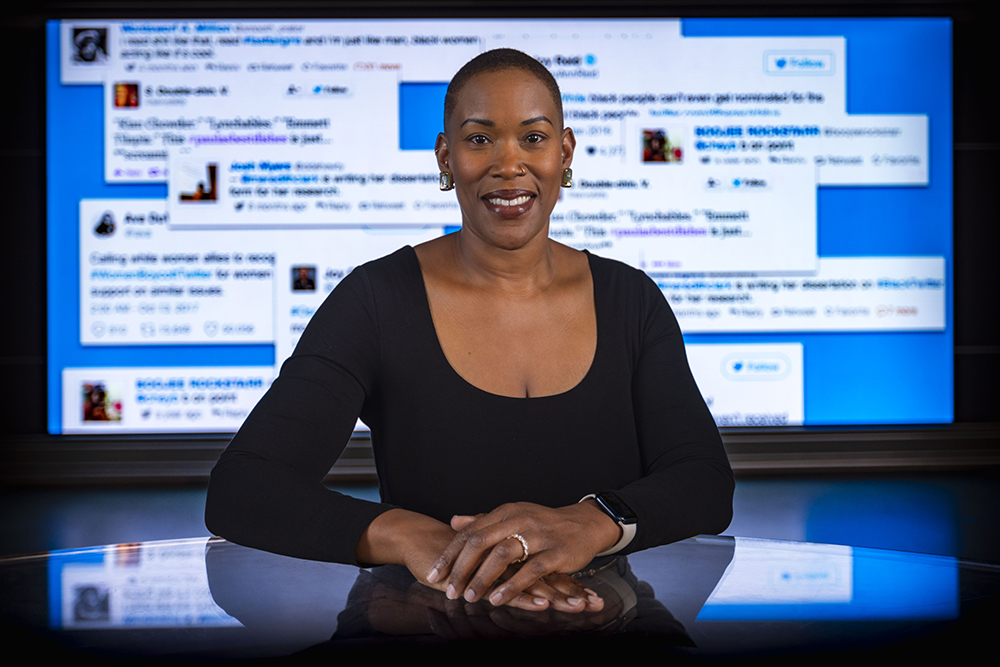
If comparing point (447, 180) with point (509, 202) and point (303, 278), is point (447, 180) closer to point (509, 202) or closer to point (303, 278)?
point (509, 202)

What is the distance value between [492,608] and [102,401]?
3873 mm

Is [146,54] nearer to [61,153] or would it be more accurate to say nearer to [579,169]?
[61,153]

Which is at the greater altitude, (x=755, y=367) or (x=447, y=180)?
(x=447, y=180)

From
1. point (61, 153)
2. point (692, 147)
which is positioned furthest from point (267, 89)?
point (692, 147)

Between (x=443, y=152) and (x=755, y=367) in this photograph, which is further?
(x=755, y=367)

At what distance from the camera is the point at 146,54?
4.09 m

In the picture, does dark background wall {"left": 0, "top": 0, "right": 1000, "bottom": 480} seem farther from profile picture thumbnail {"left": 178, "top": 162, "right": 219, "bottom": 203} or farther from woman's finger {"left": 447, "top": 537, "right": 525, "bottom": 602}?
woman's finger {"left": 447, "top": 537, "right": 525, "bottom": 602}

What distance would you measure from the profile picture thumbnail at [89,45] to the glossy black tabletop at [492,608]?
371 cm

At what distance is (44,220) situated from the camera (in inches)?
163

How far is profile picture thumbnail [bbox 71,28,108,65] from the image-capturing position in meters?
4.09

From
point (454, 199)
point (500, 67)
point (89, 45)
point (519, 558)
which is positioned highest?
point (89, 45)

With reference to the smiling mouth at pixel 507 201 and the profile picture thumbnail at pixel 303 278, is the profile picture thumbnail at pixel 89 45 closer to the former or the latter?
the profile picture thumbnail at pixel 303 278

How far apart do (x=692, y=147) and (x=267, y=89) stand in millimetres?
2315

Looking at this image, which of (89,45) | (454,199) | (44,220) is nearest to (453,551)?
(454,199)
